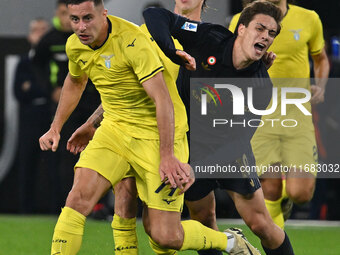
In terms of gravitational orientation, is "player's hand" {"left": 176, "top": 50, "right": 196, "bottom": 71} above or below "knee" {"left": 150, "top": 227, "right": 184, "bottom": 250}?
above

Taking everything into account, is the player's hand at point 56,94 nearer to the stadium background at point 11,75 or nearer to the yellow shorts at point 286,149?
the stadium background at point 11,75

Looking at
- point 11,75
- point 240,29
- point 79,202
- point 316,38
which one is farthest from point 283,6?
point 11,75

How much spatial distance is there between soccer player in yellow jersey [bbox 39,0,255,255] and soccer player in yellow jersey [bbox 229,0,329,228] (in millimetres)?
1710

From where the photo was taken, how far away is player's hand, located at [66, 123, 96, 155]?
18.7 feet

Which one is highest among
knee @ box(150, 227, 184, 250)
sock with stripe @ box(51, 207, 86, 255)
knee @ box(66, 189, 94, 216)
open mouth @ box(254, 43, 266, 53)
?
open mouth @ box(254, 43, 266, 53)

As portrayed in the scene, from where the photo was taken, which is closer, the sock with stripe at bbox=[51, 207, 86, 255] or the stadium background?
the sock with stripe at bbox=[51, 207, 86, 255]

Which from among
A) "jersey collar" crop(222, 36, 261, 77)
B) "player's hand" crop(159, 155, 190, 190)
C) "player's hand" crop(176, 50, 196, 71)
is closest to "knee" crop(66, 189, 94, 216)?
"player's hand" crop(159, 155, 190, 190)

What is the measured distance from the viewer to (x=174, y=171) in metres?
5.04

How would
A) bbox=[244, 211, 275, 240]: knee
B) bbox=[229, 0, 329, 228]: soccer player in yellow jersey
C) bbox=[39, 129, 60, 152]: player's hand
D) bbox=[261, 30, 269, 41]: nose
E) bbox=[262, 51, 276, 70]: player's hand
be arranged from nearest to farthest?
bbox=[39, 129, 60, 152]: player's hand
bbox=[261, 30, 269, 41]: nose
bbox=[244, 211, 275, 240]: knee
bbox=[262, 51, 276, 70]: player's hand
bbox=[229, 0, 329, 228]: soccer player in yellow jersey

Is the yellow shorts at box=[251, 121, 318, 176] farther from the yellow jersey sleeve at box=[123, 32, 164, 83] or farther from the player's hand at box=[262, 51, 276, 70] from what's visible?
the yellow jersey sleeve at box=[123, 32, 164, 83]

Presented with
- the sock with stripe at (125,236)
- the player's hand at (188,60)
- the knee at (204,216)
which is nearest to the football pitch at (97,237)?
the knee at (204,216)

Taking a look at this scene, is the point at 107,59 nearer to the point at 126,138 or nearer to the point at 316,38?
the point at 126,138

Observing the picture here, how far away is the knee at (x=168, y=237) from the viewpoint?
530 cm

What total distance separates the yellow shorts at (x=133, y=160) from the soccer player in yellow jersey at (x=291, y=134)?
1.93 meters
